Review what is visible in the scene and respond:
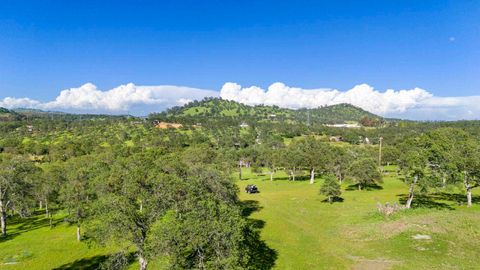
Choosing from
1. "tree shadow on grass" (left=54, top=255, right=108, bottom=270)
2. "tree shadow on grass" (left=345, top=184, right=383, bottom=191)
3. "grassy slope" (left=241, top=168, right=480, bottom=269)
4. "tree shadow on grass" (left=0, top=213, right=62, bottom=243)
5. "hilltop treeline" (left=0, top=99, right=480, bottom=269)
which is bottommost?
"tree shadow on grass" (left=0, top=213, right=62, bottom=243)

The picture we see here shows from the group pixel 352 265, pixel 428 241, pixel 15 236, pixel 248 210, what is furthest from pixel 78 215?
pixel 428 241

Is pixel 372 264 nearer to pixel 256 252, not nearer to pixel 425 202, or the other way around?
pixel 256 252

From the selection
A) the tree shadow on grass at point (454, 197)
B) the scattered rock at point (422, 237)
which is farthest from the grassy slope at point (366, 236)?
the tree shadow on grass at point (454, 197)

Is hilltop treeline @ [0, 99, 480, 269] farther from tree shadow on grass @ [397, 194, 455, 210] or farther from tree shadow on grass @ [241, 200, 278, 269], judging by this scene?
tree shadow on grass @ [397, 194, 455, 210]

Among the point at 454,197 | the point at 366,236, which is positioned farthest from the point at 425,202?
the point at 366,236

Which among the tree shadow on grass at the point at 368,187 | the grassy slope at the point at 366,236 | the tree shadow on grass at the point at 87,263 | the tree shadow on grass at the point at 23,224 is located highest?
the grassy slope at the point at 366,236

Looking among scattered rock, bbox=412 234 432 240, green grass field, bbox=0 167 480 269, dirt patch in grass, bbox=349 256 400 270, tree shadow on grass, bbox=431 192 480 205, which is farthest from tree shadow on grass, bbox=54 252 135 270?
tree shadow on grass, bbox=431 192 480 205

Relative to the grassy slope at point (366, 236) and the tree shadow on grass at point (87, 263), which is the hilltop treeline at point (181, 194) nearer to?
the tree shadow on grass at point (87, 263)
